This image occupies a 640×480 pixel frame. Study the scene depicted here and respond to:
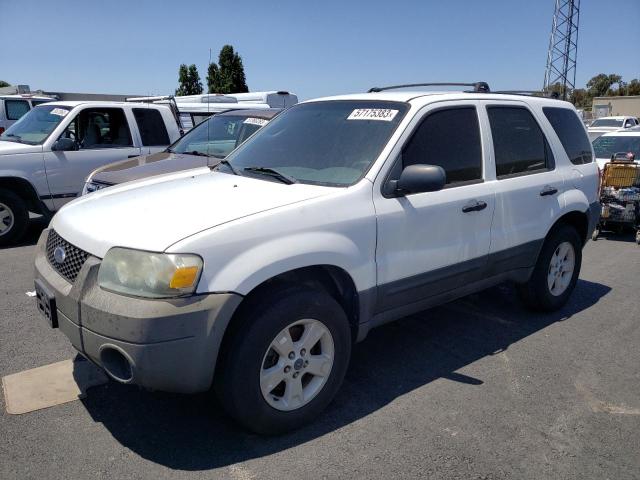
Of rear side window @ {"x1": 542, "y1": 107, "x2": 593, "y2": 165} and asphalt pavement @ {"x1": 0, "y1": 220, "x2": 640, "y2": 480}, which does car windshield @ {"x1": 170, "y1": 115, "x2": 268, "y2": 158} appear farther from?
rear side window @ {"x1": 542, "y1": 107, "x2": 593, "y2": 165}

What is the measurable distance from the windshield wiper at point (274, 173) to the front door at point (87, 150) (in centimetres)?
468

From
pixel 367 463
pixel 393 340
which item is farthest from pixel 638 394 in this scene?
pixel 367 463

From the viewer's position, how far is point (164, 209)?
2.95 m

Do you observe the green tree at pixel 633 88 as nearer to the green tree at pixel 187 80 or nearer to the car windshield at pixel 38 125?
the green tree at pixel 187 80

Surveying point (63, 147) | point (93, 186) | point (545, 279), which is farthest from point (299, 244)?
point (63, 147)

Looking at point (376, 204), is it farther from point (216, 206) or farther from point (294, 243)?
point (216, 206)

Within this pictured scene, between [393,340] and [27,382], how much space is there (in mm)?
2616

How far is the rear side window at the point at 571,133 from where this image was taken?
4.76 meters

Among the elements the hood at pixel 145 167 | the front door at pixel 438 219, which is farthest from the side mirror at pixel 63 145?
the front door at pixel 438 219

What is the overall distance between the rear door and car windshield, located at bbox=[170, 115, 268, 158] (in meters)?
3.94

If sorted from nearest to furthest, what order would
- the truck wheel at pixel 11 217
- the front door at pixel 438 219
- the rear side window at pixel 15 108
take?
the front door at pixel 438 219, the truck wheel at pixel 11 217, the rear side window at pixel 15 108

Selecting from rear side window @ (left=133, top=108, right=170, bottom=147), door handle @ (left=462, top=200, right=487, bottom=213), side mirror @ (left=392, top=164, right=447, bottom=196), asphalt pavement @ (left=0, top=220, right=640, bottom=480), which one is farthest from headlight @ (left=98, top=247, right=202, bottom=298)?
rear side window @ (left=133, top=108, right=170, bottom=147)

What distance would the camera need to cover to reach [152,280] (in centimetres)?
255

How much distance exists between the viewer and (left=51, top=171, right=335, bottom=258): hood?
2697 mm
